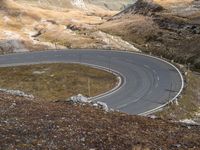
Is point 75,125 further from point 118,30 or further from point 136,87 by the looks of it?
point 118,30

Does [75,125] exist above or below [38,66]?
above

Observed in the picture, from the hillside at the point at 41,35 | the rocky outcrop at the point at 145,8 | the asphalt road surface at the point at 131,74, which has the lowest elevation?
the hillside at the point at 41,35

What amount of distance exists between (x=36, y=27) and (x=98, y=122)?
155543 mm

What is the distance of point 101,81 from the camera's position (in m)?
71.7

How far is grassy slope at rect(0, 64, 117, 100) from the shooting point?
6600 cm

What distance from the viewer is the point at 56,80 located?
73438 millimetres

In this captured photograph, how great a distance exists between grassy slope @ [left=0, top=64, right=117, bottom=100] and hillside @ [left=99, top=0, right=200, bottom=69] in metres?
28.9

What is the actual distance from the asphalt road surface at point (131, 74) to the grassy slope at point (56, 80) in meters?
3.64

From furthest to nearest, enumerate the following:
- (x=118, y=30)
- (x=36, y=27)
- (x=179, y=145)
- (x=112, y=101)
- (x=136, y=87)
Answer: (x=36, y=27), (x=118, y=30), (x=136, y=87), (x=112, y=101), (x=179, y=145)

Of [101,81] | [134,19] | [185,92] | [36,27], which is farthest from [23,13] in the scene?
[185,92]

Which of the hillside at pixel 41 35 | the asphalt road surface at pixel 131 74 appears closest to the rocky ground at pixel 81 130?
the asphalt road surface at pixel 131 74

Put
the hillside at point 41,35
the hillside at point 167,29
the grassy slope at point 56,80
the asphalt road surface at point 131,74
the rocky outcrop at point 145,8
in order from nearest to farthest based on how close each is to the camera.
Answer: the asphalt road surface at point 131,74 < the grassy slope at point 56,80 < the hillside at point 167,29 < the hillside at point 41,35 < the rocky outcrop at point 145,8

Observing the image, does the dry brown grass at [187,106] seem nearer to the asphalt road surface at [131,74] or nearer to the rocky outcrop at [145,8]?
the asphalt road surface at [131,74]

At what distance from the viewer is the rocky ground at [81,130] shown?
64.0ft
